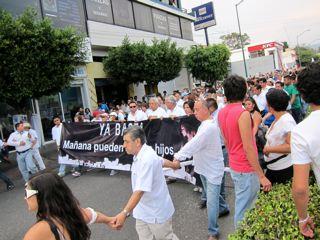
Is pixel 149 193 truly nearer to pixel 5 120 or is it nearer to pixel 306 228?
pixel 306 228

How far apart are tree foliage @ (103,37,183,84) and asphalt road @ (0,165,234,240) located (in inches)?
488

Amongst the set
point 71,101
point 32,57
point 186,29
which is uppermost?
point 186,29

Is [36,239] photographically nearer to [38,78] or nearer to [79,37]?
[38,78]

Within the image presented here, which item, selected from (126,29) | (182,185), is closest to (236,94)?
(182,185)

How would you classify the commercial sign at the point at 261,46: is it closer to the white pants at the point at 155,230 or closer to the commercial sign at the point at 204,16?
the commercial sign at the point at 204,16

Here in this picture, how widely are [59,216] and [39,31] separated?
35.8ft

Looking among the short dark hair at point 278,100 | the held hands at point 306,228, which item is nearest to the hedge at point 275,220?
the held hands at point 306,228

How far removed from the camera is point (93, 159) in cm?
973

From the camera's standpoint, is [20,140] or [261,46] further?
[261,46]

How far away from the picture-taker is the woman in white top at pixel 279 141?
12.8ft

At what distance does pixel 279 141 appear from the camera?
13.0 feet

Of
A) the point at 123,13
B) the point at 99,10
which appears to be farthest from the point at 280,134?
the point at 123,13

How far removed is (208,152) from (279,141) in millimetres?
984

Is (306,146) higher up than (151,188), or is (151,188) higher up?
(306,146)
